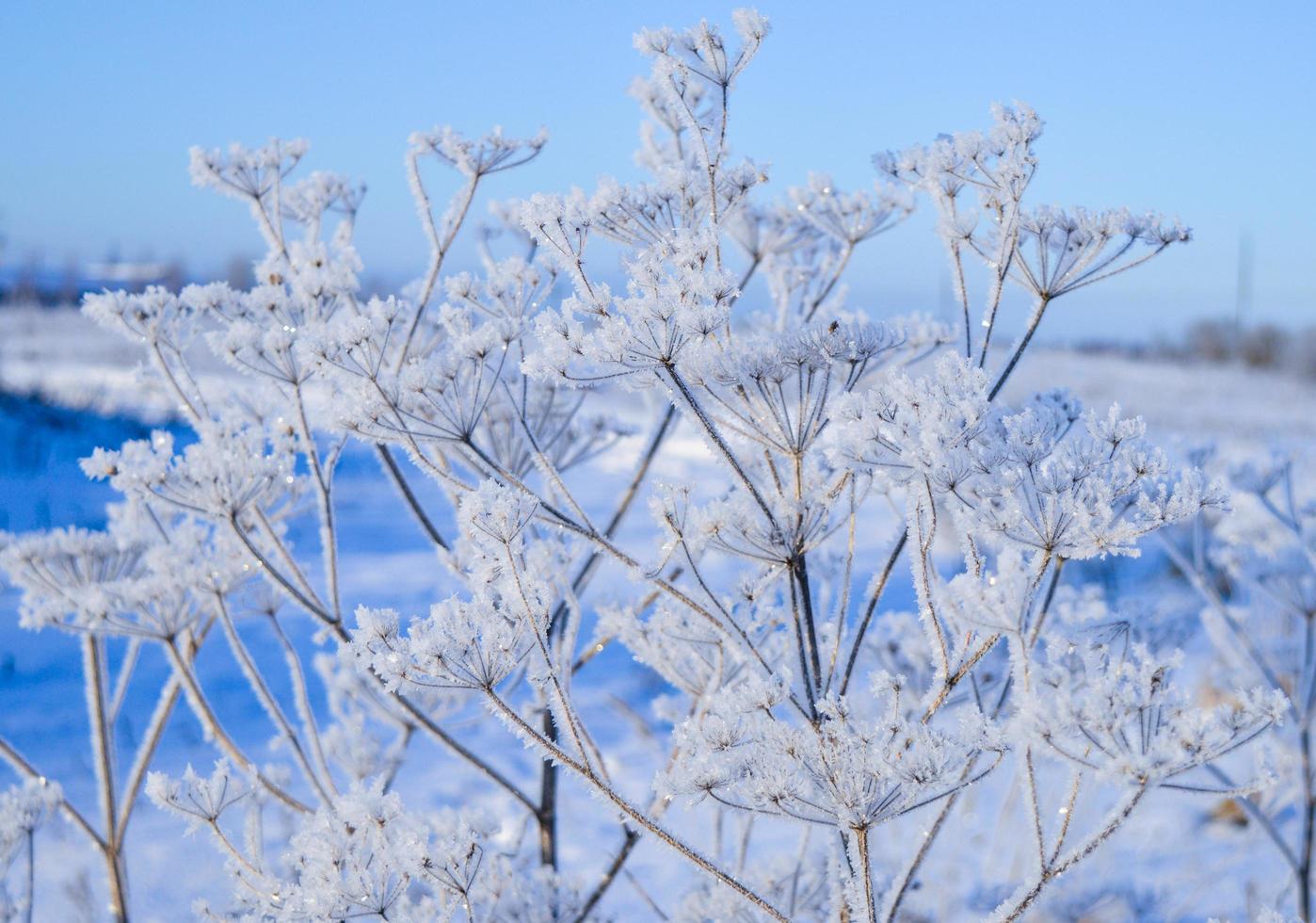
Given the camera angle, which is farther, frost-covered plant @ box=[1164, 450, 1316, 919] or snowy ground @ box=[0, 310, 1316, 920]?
snowy ground @ box=[0, 310, 1316, 920]

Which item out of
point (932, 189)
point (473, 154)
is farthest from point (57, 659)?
point (932, 189)

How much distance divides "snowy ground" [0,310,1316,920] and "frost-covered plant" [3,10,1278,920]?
646 millimetres

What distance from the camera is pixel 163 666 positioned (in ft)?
27.0

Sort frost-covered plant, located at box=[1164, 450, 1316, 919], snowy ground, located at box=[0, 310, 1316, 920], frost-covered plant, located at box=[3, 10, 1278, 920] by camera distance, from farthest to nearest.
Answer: snowy ground, located at box=[0, 310, 1316, 920]
frost-covered plant, located at box=[1164, 450, 1316, 919]
frost-covered plant, located at box=[3, 10, 1278, 920]

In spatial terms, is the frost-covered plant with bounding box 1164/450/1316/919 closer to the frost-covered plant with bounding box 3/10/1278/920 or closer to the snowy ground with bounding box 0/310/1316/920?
the snowy ground with bounding box 0/310/1316/920

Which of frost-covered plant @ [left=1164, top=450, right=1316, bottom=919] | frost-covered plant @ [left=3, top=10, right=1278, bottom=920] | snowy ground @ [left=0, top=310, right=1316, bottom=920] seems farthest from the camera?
snowy ground @ [left=0, top=310, right=1316, bottom=920]

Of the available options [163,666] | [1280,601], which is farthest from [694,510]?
[163,666]

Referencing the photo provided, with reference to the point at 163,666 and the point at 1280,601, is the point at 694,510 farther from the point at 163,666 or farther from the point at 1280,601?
the point at 163,666

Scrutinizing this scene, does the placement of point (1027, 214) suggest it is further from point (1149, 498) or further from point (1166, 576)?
point (1166, 576)

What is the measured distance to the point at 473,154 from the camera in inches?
87.1

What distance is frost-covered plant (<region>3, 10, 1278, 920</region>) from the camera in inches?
54.9

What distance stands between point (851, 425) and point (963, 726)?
47cm

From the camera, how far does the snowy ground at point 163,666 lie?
5297 millimetres

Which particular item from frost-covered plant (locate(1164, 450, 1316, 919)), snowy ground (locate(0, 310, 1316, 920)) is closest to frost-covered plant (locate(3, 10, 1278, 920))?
snowy ground (locate(0, 310, 1316, 920))
